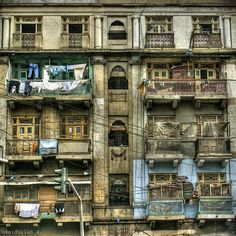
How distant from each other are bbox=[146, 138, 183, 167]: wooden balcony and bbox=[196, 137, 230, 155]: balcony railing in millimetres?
1113

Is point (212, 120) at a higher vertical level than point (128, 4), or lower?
lower

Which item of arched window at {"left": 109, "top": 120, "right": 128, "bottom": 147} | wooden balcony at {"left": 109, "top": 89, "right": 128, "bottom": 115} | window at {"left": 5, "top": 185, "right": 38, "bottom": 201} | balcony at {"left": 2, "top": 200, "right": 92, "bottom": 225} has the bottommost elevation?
balcony at {"left": 2, "top": 200, "right": 92, "bottom": 225}

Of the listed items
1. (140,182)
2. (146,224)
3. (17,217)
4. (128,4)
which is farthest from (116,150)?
(128,4)

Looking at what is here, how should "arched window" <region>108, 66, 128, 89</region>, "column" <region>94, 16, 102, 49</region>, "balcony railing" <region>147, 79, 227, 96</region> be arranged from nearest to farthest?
"balcony railing" <region>147, 79, 227, 96</region>
"arched window" <region>108, 66, 128, 89</region>
"column" <region>94, 16, 102, 49</region>

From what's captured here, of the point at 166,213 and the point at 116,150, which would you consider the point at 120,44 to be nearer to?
the point at 116,150

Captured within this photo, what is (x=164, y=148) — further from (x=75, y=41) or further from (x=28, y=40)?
(x=28, y=40)

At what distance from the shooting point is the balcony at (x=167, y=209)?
3100cm

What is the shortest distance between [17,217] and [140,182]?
647cm

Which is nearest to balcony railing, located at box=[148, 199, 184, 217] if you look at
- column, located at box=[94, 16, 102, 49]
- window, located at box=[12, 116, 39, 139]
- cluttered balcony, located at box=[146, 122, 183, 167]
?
cluttered balcony, located at box=[146, 122, 183, 167]

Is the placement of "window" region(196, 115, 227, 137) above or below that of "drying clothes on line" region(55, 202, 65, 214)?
above

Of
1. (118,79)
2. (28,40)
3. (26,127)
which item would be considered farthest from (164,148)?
(28,40)

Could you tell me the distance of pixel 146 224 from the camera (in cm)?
3155

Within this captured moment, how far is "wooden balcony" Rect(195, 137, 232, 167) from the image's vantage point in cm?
3188

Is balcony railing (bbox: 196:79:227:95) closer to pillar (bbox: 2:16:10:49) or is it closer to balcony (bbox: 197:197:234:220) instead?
balcony (bbox: 197:197:234:220)
